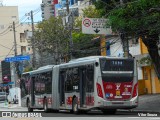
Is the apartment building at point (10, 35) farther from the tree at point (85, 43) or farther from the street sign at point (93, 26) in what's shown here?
the street sign at point (93, 26)

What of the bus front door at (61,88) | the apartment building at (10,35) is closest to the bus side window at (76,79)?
the bus front door at (61,88)

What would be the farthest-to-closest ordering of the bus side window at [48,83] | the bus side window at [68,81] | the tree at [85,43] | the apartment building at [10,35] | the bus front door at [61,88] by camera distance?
the apartment building at [10,35] → the tree at [85,43] → the bus side window at [48,83] → the bus front door at [61,88] → the bus side window at [68,81]

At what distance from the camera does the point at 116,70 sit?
1049 inches

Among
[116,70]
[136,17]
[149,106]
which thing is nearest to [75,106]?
[116,70]

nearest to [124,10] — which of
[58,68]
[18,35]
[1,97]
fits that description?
[58,68]

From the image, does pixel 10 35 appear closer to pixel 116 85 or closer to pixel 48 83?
pixel 48 83

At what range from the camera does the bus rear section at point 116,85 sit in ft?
86.0

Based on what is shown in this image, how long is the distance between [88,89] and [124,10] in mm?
5081

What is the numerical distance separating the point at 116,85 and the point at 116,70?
86cm

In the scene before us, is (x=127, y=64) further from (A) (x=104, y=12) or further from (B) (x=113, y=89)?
(A) (x=104, y=12)

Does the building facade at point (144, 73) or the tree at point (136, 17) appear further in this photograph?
the building facade at point (144, 73)

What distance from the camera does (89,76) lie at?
1069 inches

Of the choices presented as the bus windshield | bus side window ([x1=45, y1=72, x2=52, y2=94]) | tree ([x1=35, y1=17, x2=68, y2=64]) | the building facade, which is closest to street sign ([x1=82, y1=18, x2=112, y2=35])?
bus side window ([x1=45, y1=72, x2=52, y2=94])

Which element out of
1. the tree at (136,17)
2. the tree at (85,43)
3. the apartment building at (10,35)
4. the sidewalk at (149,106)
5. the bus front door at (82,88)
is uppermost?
the apartment building at (10,35)
